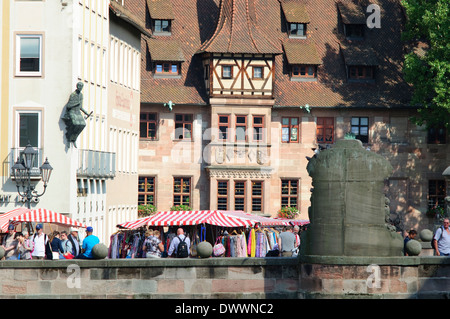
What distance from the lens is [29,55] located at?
50.0 metres

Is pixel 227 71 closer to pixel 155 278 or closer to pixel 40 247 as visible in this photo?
pixel 40 247

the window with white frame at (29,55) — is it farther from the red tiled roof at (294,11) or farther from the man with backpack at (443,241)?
the red tiled roof at (294,11)

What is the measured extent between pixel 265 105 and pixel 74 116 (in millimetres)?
20570

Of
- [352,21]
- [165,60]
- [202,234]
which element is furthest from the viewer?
[352,21]

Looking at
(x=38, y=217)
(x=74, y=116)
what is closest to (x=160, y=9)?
(x=74, y=116)

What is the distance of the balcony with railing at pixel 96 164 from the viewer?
5209 cm

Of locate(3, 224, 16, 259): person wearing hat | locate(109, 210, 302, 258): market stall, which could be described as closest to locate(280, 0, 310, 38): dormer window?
locate(109, 210, 302, 258): market stall

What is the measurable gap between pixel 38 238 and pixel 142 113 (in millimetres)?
33093

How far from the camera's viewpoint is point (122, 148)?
62312 millimetres

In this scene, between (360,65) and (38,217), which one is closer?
(38,217)

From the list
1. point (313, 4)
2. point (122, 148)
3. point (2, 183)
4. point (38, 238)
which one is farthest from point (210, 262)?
point (313, 4)

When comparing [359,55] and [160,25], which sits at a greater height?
[160,25]

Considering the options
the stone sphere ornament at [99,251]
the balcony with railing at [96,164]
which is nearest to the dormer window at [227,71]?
the balcony with railing at [96,164]

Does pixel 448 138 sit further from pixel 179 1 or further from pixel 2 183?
pixel 2 183
